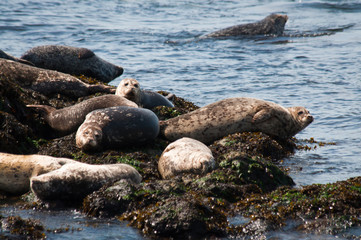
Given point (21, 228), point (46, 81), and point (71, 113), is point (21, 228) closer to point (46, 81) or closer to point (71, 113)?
point (71, 113)

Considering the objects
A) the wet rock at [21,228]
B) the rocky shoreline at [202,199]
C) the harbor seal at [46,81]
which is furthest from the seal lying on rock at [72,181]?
the harbor seal at [46,81]

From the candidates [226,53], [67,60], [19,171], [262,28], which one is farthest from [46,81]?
[262,28]

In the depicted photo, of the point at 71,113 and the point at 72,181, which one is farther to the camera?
the point at 71,113

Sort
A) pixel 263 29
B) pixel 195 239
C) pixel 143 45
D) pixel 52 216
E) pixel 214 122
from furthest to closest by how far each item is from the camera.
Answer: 1. pixel 263 29
2. pixel 143 45
3. pixel 214 122
4. pixel 52 216
5. pixel 195 239

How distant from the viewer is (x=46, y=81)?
775 cm

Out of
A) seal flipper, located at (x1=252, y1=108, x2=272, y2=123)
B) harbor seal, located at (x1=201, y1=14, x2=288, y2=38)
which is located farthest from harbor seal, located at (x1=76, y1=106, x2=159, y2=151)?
harbor seal, located at (x1=201, y1=14, x2=288, y2=38)

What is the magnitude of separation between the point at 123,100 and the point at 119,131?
1.11 meters

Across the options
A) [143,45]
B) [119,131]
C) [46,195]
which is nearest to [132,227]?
Result: [46,195]

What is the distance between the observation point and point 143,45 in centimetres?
1658

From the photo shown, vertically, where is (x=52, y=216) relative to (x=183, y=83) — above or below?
above

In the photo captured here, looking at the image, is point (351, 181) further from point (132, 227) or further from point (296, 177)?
point (132, 227)

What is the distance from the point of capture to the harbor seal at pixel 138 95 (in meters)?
7.42

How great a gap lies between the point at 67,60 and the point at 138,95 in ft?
8.08

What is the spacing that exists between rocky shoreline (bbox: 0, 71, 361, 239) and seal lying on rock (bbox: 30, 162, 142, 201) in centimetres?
8
